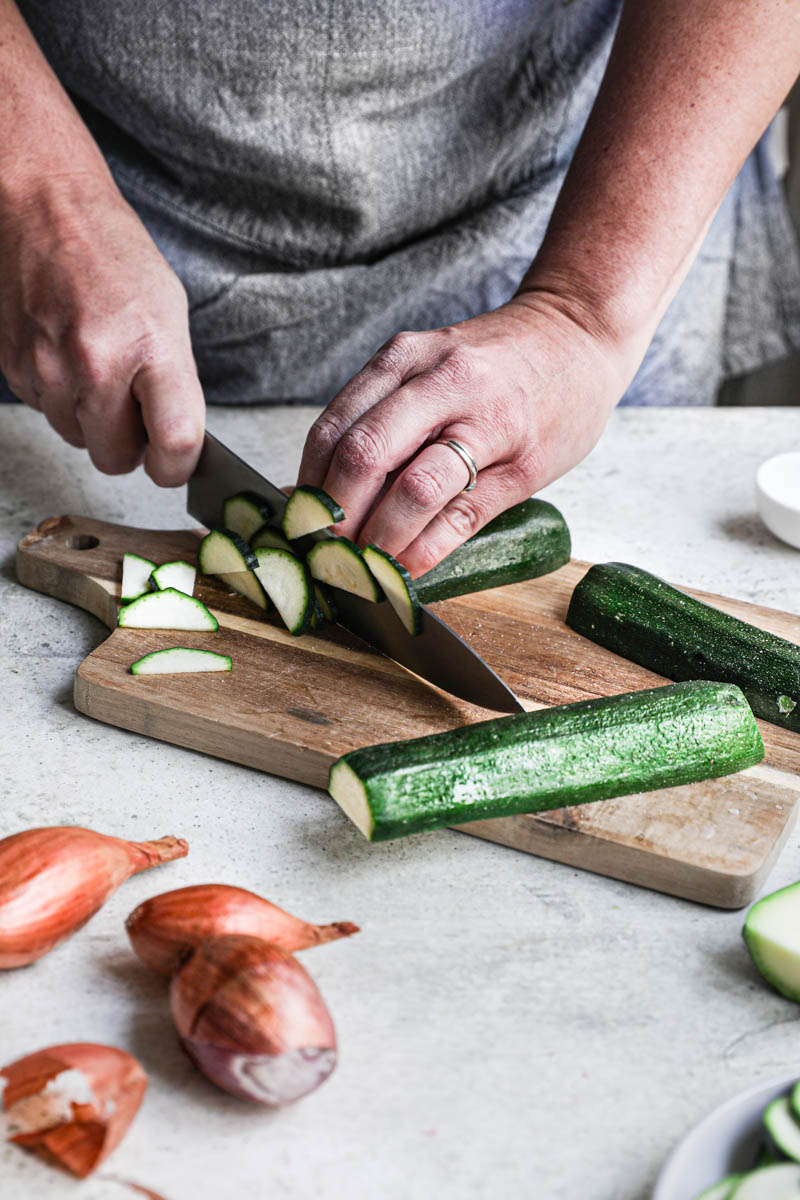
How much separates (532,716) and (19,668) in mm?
1046

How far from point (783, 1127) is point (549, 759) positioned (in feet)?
2.24

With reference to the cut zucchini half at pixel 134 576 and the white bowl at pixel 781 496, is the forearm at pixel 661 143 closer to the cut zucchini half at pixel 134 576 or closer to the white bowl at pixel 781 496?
the white bowl at pixel 781 496

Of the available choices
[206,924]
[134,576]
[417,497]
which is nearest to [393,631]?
[417,497]

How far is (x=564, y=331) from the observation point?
2447 mm

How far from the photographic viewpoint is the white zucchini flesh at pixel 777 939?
60.2 inches

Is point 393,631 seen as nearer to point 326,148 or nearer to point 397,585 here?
point 397,585

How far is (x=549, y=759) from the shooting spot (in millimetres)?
1772

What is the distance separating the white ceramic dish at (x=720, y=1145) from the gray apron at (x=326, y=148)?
2.45 meters

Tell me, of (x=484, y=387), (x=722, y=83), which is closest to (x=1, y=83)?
(x=484, y=387)

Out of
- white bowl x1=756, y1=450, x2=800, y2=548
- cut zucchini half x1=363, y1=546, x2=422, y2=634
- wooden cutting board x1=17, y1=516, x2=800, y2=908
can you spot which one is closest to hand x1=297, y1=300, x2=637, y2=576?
cut zucchini half x1=363, y1=546, x2=422, y2=634

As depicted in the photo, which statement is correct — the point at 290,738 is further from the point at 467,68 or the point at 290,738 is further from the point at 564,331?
the point at 467,68

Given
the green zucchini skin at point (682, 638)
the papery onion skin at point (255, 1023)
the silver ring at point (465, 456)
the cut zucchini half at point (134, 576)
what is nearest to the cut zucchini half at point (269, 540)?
the cut zucchini half at point (134, 576)

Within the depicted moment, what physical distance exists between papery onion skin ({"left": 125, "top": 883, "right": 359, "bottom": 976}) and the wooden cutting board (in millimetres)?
414

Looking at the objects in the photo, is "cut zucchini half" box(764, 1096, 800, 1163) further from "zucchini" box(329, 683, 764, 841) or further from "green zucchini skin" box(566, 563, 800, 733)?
"green zucchini skin" box(566, 563, 800, 733)
